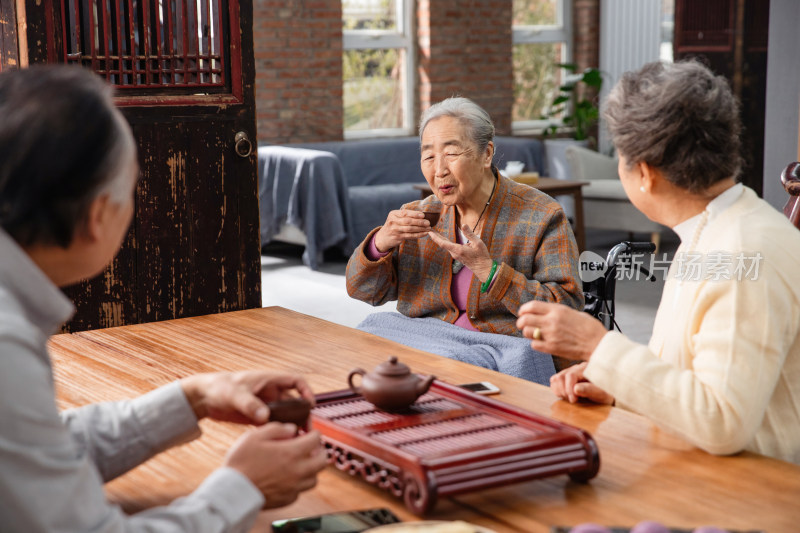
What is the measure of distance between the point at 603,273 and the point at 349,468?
6.08 feet

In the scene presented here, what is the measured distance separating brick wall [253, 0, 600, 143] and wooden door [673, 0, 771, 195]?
1675 mm

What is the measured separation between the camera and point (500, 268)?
2.53 metres

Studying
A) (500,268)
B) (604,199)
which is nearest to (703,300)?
(500,268)

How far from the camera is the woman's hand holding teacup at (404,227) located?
8.63ft

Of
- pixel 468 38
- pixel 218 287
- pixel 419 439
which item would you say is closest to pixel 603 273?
pixel 218 287

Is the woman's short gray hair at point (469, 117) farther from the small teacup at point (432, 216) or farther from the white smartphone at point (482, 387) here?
the white smartphone at point (482, 387)

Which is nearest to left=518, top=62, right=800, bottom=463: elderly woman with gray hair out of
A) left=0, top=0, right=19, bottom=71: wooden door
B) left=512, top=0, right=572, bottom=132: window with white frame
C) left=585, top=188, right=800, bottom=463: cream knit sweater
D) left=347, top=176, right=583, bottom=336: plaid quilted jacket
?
left=585, top=188, right=800, bottom=463: cream knit sweater

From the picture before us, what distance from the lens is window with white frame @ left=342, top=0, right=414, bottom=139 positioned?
8.71 m

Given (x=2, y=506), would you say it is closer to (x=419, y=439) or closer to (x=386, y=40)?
(x=419, y=439)

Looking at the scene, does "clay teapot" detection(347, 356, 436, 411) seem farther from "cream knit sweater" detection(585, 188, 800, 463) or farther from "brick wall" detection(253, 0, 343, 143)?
"brick wall" detection(253, 0, 343, 143)

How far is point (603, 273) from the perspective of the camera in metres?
3.10

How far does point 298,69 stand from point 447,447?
7171 mm

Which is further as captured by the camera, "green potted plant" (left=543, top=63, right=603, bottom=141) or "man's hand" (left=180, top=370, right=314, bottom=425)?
"green potted plant" (left=543, top=63, right=603, bottom=141)

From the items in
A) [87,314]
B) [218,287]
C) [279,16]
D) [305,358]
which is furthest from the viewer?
[279,16]
